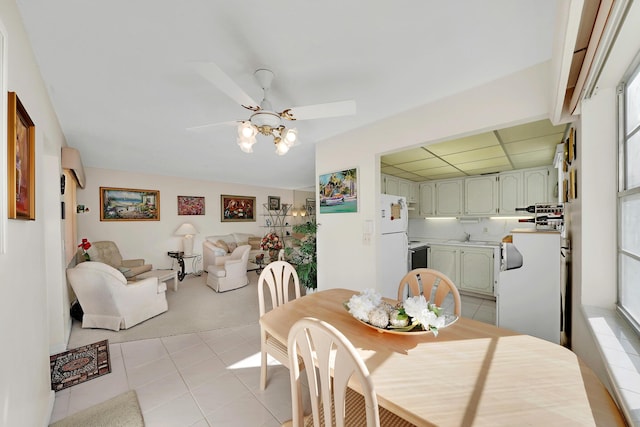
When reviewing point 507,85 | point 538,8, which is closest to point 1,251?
point 538,8

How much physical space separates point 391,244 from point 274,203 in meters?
5.16

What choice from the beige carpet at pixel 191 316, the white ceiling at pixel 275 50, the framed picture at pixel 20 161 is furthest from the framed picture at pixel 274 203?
the framed picture at pixel 20 161

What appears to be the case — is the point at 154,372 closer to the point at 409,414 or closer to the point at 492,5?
the point at 409,414

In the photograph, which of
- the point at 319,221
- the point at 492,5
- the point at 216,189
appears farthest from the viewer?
the point at 216,189

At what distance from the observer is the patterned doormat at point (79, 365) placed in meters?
1.96

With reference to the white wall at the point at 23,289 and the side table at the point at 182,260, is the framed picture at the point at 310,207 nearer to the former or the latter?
the side table at the point at 182,260

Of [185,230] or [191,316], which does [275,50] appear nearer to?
[191,316]

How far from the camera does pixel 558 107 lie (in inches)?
55.4

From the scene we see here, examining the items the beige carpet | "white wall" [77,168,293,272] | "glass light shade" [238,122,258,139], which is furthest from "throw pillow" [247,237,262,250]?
→ "glass light shade" [238,122,258,139]

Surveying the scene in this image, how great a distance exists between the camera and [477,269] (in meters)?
3.95

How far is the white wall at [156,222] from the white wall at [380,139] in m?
4.06

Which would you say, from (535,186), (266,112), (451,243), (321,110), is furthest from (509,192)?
(266,112)

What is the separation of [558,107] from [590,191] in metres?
0.53

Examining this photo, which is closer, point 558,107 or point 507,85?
point 558,107
